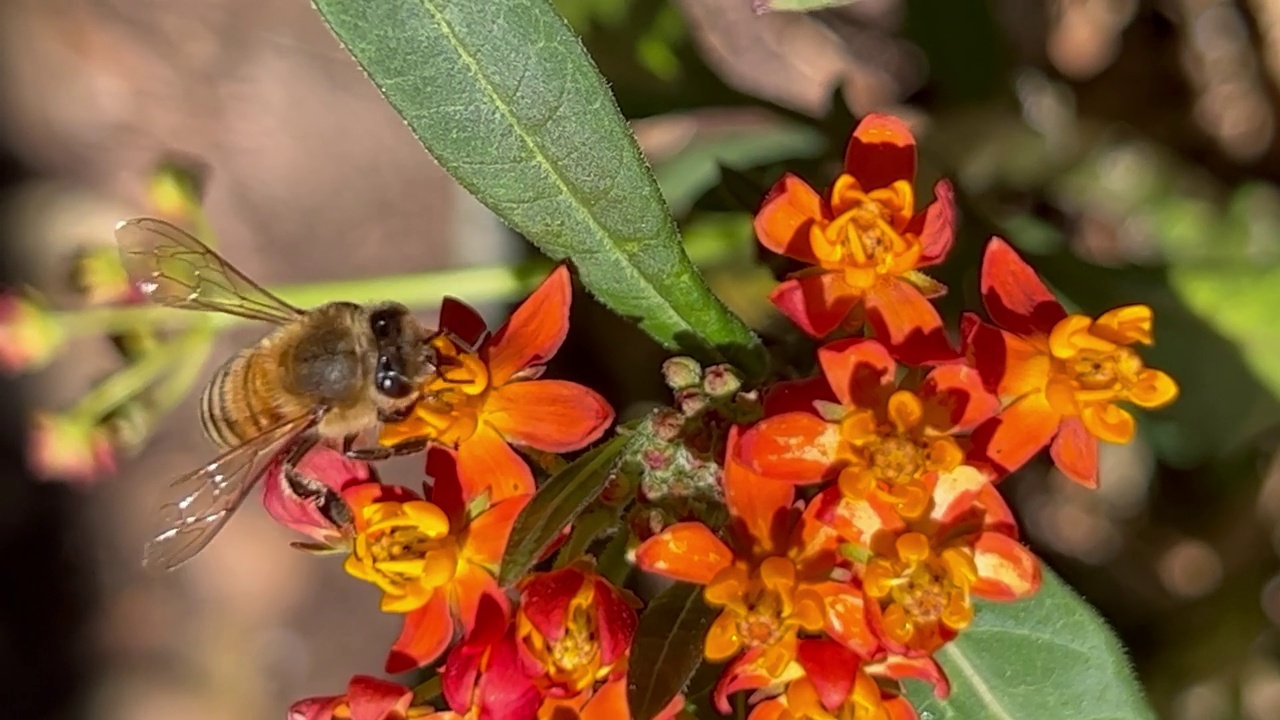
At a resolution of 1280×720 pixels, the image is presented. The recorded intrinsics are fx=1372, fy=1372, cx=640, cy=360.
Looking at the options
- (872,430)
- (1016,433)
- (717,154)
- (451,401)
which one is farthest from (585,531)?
(717,154)

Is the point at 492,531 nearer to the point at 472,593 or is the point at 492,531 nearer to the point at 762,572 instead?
the point at 472,593

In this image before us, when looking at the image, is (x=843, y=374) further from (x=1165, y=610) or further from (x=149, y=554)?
(x=1165, y=610)

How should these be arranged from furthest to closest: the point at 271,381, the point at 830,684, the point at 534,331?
the point at 271,381, the point at 534,331, the point at 830,684

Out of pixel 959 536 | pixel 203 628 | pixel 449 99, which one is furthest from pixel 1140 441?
pixel 203 628

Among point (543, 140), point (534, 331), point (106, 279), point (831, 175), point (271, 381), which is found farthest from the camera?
point (831, 175)

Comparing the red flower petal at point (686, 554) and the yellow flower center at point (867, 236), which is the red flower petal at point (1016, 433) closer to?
the yellow flower center at point (867, 236)

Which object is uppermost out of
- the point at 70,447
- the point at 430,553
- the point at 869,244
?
the point at 869,244

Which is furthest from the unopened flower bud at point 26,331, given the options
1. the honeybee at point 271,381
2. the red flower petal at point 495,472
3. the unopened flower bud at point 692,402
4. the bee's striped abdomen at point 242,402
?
the unopened flower bud at point 692,402
